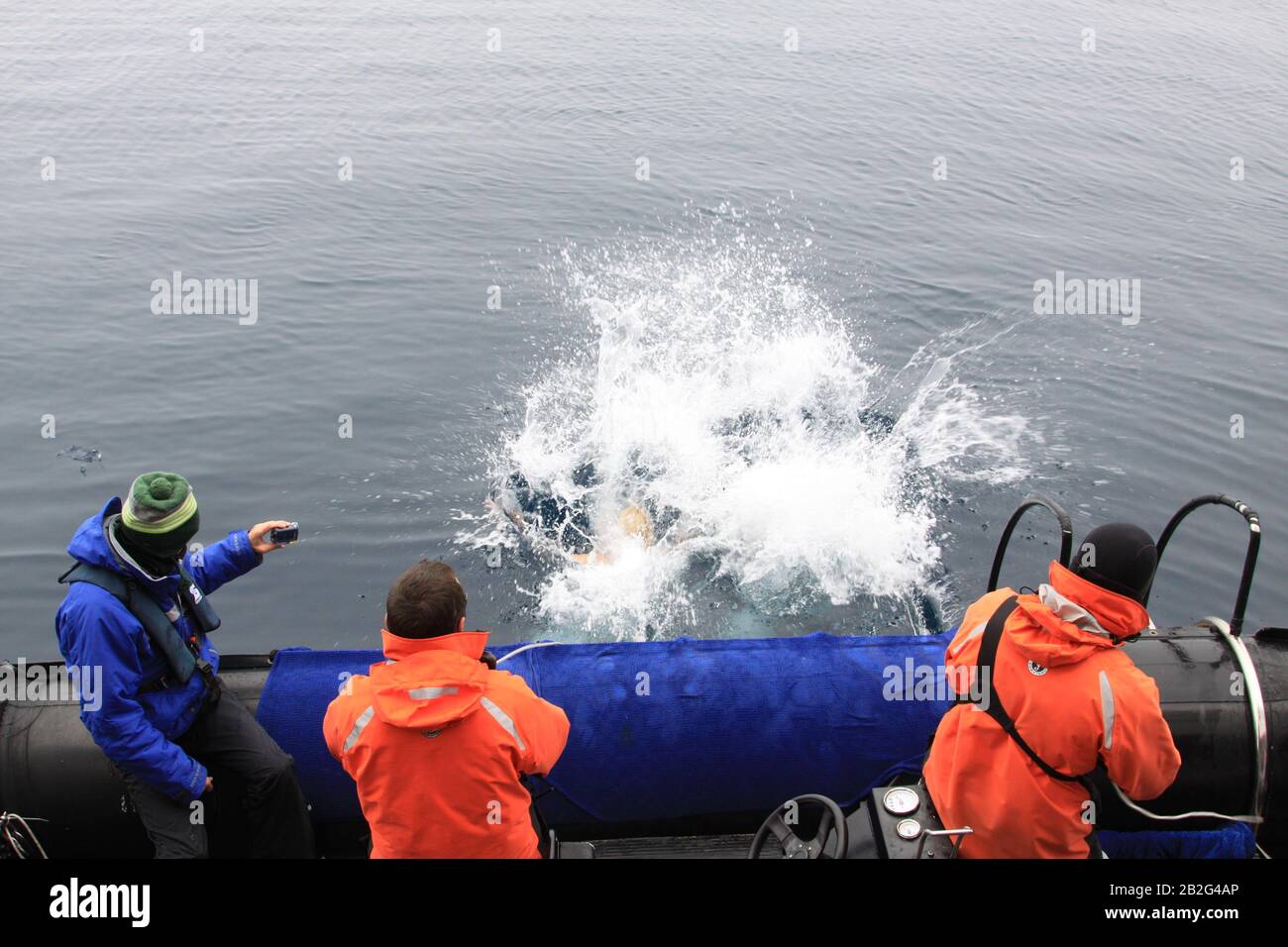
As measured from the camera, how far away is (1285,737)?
485cm

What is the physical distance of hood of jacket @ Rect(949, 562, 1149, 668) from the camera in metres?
3.48

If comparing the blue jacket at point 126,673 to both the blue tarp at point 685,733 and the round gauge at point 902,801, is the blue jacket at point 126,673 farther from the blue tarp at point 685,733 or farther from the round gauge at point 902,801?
the round gauge at point 902,801

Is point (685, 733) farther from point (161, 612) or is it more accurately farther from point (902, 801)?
point (161, 612)

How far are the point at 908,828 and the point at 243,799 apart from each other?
3061 millimetres

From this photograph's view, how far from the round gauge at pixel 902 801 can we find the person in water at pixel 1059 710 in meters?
0.27

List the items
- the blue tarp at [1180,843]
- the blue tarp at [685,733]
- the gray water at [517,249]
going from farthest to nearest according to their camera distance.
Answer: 1. the gray water at [517,249]
2. the blue tarp at [685,733]
3. the blue tarp at [1180,843]

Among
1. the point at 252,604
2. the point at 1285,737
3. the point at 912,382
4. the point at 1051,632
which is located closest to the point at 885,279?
the point at 912,382

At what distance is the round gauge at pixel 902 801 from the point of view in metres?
4.04

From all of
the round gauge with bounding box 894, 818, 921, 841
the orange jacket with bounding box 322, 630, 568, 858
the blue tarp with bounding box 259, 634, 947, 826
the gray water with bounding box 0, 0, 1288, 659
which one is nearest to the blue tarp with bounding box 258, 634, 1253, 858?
the blue tarp with bounding box 259, 634, 947, 826

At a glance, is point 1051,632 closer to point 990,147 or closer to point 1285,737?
point 1285,737

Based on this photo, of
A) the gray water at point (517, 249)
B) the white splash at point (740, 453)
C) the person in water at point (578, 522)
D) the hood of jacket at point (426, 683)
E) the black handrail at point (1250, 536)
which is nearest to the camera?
the hood of jacket at point (426, 683)

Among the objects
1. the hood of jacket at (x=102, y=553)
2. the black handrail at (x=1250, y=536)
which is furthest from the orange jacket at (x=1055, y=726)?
the hood of jacket at (x=102, y=553)

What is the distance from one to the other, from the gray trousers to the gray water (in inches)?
189

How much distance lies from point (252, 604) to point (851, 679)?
716 cm
